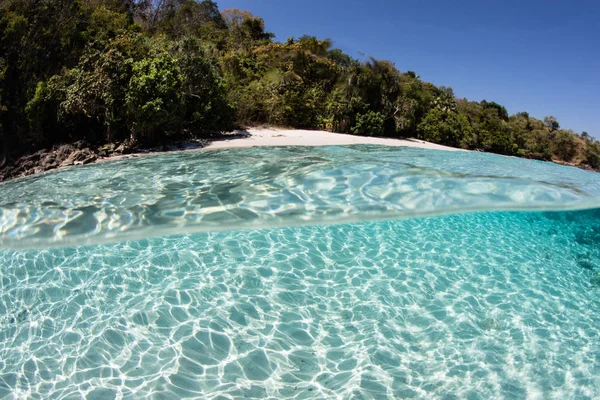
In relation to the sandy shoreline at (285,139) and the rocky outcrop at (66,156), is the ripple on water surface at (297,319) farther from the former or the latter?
the sandy shoreline at (285,139)

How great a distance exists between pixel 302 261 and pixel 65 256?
3.31m

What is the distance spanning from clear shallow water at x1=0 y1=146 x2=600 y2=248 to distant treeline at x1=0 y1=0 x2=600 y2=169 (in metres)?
4.13

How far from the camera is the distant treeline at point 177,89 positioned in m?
12.5

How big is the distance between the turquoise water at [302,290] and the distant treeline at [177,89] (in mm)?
5514

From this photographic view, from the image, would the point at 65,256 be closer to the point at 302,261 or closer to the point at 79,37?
the point at 302,261

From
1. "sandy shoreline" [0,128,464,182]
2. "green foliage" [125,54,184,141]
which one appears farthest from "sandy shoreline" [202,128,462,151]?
"green foliage" [125,54,184,141]

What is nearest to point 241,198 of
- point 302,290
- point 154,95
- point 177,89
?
point 302,290

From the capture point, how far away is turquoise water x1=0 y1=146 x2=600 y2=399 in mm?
3492

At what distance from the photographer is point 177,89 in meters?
12.5

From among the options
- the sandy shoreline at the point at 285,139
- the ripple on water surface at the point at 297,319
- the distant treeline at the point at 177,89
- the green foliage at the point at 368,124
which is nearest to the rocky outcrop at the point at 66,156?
the distant treeline at the point at 177,89

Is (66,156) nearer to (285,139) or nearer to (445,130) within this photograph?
(285,139)

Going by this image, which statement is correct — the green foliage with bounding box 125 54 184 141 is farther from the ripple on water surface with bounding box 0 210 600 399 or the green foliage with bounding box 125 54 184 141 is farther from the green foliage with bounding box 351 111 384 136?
the green foliage with bounding box 351 111 384 136

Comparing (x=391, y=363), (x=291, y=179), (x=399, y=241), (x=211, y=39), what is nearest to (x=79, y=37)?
(x=211, y=39)

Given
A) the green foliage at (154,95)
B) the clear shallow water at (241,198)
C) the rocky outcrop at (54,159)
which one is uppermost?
the green foliage at (154,95)
